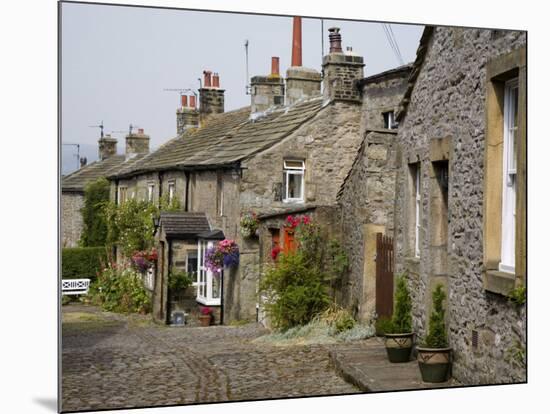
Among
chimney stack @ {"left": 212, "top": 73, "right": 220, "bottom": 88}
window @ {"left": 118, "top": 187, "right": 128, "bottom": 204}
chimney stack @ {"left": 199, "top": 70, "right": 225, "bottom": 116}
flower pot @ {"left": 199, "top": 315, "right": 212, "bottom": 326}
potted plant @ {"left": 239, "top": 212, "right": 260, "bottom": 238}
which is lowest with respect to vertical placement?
flower pot @ {"left": 199, "top": 315, "right": 212, "bottom": 326}

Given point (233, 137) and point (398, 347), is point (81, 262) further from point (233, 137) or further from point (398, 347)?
point (233, 137)

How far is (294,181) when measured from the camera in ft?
38.2

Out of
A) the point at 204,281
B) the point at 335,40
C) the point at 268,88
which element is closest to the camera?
the point at 335,40

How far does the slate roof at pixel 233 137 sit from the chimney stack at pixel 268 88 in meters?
0.27

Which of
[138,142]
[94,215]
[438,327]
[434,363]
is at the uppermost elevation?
[138,142]

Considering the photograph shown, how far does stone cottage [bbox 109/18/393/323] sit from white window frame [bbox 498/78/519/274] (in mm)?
2095

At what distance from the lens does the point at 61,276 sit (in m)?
8.93

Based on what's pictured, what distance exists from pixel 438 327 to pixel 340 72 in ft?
10.4

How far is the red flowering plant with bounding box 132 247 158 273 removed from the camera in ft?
35.9

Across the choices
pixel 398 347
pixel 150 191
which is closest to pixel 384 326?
pixel 398 347

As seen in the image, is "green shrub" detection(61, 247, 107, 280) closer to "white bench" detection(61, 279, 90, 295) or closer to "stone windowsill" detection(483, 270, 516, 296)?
"white bench" detection(61, 279, 90, 295)

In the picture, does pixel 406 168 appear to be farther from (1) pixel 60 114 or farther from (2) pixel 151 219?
(1) pixel 60 114

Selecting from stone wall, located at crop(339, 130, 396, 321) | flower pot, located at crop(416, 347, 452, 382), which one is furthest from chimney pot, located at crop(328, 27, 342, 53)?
flower pot, located at crop(416, 347, 452, 382)

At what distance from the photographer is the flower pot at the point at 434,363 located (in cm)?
972
